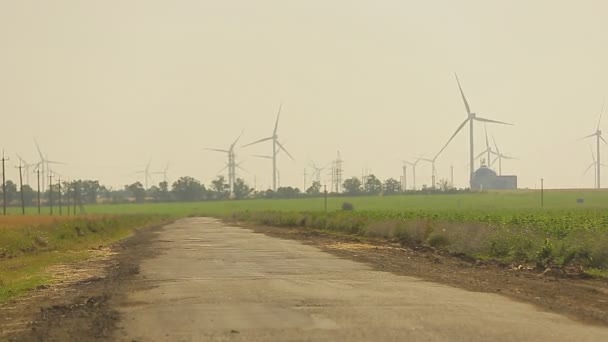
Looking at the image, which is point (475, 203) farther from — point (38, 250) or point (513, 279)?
point (513, 279)

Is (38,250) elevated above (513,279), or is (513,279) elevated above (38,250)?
(513,279)

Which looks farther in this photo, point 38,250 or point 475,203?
point 475,203

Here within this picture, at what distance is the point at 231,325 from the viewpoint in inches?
488

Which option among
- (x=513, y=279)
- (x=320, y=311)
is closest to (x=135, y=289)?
(x=320, y=311)

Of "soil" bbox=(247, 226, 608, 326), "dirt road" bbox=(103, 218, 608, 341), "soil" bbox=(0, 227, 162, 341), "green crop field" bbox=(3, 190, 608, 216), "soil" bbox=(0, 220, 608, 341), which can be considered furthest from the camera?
"green crop field" bbox=(3, 190, 608, 216)

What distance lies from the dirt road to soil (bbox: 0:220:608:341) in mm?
464

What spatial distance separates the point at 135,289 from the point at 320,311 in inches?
241

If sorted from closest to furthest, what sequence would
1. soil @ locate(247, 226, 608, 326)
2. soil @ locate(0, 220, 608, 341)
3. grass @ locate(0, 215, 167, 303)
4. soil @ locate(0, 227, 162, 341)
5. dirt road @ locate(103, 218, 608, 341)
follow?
dirt road @ locate(103, 218, 608, 341) → soil @ locate(0, 227, 162, 341) → soil @ locate(0, 220, 608, 341) → soil @ locate(247, 226, 608, 326) → grass @ locate(0, 215, 167, 303)

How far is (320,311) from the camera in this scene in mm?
14000

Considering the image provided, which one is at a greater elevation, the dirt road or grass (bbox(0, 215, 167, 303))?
the dirt road

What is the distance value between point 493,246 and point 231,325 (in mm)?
19536

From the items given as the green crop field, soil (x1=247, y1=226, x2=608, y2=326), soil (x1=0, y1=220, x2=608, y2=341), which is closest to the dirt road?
soil (x1=0, y1=220, x2=608, y2=341)

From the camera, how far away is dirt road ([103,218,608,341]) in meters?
11.5

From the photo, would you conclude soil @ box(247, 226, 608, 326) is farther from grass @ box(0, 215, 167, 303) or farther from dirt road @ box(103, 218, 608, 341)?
grass @ box(0, 215, 167, 303)
